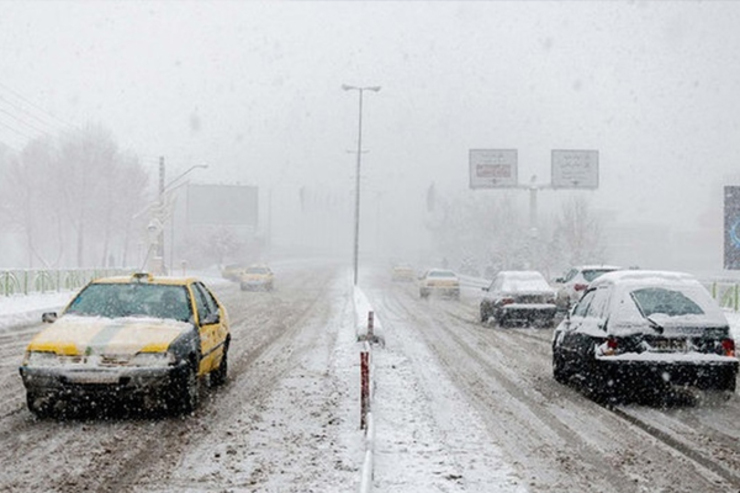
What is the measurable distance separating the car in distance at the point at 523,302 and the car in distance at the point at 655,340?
1172cm

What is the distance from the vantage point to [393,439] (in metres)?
8.09

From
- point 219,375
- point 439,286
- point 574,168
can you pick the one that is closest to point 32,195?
point 439,286

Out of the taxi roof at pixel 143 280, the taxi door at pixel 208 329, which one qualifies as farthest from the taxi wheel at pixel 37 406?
the taxi roof at pixel 143 280

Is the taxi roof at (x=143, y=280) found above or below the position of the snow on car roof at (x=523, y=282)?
above

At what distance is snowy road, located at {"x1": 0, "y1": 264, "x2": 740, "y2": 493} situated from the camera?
6.59 m

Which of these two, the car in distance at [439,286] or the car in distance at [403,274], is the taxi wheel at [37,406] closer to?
the car in distance at [439,286]

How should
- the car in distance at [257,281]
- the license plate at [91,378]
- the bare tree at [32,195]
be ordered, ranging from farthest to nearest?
the bare tree at [32,195] < the car in distance at [257,281] < the license plate at [91,378]

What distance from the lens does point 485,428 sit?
8773 mm

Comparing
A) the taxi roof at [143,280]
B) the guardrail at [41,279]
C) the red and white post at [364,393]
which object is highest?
the taxi roof at [143,280]

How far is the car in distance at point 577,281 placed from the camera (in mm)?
23375

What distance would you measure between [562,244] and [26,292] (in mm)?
58333

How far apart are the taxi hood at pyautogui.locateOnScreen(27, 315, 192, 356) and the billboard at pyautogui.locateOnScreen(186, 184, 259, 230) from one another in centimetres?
8194

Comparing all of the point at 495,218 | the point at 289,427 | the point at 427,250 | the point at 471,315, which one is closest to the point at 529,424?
the point at 289,427

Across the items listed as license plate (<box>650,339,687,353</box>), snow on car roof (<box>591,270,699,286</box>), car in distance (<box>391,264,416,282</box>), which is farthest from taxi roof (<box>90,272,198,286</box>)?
car in distance (<box>391,264,416,282</box>)
